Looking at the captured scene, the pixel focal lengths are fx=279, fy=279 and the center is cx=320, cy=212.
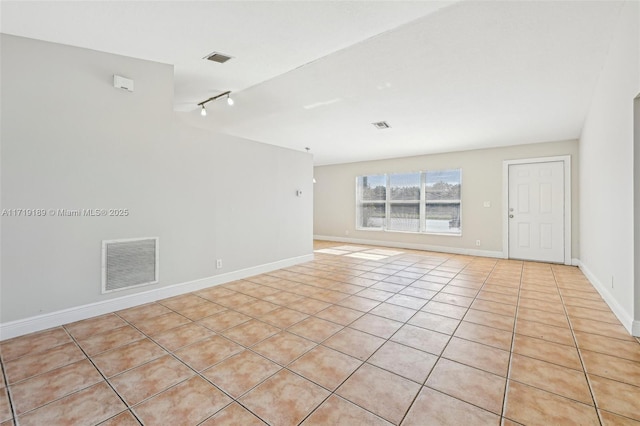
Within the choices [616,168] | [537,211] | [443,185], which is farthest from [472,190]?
[616,168]

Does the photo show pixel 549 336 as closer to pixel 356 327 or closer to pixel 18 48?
pixel 356 327

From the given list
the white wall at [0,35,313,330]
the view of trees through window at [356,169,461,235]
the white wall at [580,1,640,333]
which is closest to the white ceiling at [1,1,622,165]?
the white wall at [580,1,640,333]

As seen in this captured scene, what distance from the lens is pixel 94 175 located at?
2768 millimetres

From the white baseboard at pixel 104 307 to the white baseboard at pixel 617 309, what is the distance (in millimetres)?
4151

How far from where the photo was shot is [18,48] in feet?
7.78

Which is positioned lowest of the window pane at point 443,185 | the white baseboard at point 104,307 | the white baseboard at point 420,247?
the white baseboard at point 104,307

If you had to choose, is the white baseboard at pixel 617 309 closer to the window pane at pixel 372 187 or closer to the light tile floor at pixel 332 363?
the light tile floor at pixel 332 363

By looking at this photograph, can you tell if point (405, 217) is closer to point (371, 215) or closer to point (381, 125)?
point (371, 215)

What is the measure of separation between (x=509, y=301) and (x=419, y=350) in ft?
5.89

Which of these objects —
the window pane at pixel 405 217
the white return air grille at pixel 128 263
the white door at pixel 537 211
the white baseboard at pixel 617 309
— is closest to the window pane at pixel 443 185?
the window pane at pixel 405 217

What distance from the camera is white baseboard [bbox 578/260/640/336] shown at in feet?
7.44

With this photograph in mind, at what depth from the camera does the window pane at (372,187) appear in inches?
310

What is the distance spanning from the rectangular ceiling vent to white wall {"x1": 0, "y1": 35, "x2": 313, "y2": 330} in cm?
61

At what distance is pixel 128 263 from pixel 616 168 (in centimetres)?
497
